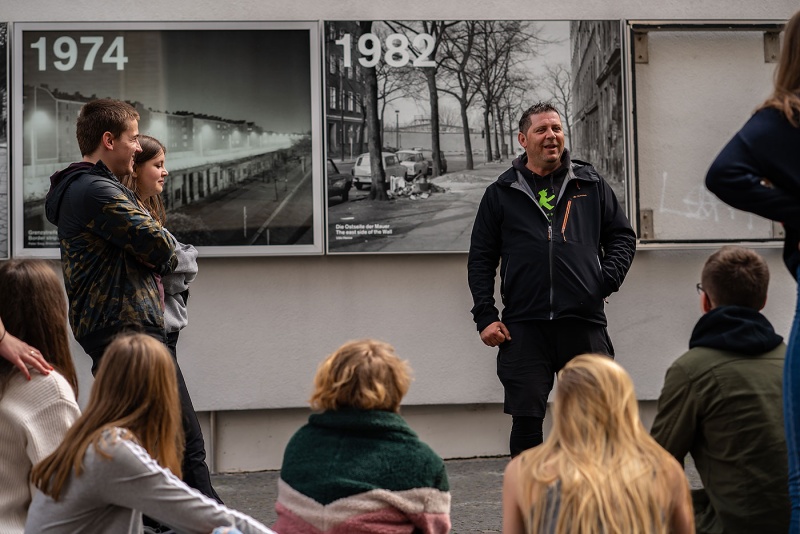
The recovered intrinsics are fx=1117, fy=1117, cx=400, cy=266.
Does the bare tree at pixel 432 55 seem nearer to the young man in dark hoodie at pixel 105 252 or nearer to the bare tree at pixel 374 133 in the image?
the bare tree at pixel 374 133

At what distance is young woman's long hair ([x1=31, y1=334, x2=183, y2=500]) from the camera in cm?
325

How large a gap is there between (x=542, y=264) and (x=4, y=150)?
361cm

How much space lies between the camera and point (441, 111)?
7.02 metres

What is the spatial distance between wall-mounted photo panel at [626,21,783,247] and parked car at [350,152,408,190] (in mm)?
1524

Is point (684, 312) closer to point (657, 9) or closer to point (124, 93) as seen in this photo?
point (657, 9)

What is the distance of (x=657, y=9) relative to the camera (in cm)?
715

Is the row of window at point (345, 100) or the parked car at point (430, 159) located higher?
the row of window at point (345, 100)

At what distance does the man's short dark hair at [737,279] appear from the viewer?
12.1 feet

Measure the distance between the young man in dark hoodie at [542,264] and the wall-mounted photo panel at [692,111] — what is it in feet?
6.13

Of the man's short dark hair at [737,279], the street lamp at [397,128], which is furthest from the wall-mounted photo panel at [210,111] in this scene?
the man's short dark hair at [737,279]

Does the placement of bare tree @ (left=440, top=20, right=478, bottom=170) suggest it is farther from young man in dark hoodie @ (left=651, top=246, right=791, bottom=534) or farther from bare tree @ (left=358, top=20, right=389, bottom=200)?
young man in dark hoodie @ (left=651, top=246, right=791, bottom=534)

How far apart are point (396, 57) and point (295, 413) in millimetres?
2338

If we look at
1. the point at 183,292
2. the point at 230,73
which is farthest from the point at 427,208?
the point at 183,292

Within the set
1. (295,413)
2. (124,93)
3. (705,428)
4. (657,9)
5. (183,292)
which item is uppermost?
(657,9)
